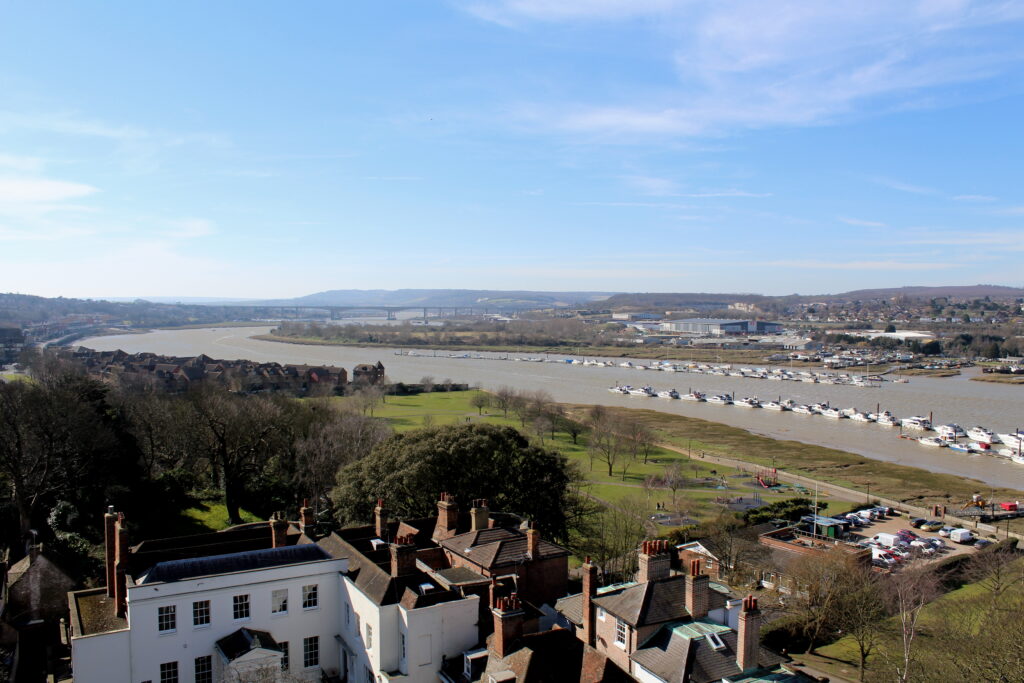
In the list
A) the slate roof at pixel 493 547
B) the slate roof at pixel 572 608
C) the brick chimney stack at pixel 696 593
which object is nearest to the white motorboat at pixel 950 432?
the slate roof at pixel 493 547

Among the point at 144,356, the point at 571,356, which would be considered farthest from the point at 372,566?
the point at 571,356

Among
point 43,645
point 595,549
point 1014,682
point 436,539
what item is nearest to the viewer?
point 1014,682

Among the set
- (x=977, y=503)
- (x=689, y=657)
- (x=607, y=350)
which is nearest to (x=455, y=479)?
(x=689, y=657)

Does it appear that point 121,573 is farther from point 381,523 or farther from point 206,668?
point 381,523

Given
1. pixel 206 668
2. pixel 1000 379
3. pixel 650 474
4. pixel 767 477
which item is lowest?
pixel 1000 379

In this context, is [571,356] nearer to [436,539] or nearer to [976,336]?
[976,336]

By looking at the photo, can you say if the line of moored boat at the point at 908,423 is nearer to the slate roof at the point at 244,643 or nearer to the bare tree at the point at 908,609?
the bare tree at the point at 908,609
